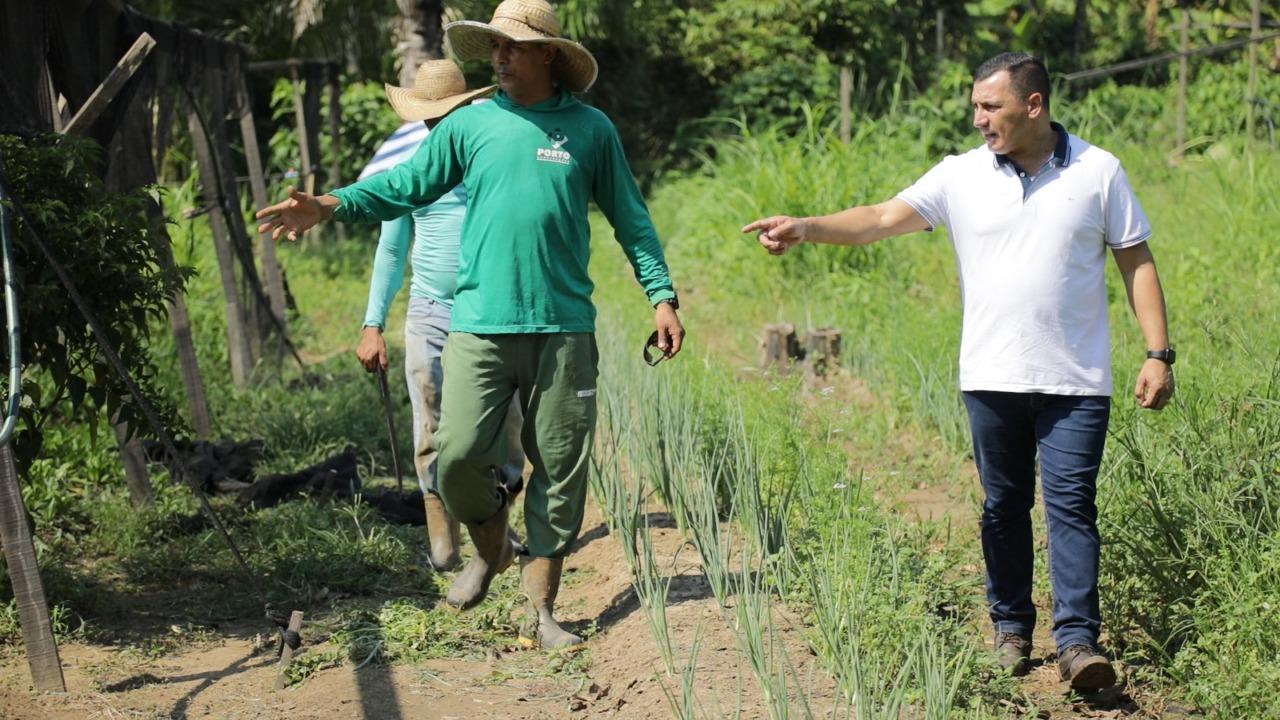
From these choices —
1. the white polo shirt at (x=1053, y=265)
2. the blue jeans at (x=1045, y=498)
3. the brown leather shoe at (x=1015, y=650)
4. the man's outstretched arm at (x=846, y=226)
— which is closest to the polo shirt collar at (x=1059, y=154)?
the white polo shirt at (x=1053, y=265)

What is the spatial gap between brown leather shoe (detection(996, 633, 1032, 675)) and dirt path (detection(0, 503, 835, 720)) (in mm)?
508

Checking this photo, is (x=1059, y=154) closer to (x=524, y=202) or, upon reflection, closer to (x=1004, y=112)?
(x=1004, y=112)

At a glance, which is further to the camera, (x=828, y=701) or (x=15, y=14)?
(x=15, y=14)

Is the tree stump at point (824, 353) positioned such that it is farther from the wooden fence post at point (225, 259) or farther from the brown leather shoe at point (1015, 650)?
the brown leather shoe at point (1015, 650)

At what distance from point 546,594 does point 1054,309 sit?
1637 millimetres

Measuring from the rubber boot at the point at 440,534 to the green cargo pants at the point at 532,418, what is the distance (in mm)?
828

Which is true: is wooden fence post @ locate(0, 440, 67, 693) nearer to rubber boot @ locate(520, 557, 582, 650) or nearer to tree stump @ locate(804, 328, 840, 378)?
rubber boot @ locate(520, 557, 582, 650)

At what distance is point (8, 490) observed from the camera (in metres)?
Answer: 3.79

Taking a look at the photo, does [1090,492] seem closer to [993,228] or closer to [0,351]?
[993,228]

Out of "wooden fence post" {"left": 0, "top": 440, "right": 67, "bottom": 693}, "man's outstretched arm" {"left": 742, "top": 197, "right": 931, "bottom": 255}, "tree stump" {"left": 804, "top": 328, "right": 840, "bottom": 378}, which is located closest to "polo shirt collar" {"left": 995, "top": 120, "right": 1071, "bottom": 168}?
"man's outstretched arm" {"left": 742, "top": 197, "right": 931, "bottom": 255}

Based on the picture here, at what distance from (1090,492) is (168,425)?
2.72 metres

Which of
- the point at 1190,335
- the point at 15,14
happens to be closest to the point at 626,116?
the point at 1190,335

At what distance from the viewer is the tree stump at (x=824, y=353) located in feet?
24.8

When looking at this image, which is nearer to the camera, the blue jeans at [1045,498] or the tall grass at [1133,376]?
the tall grass at [1133,376]
